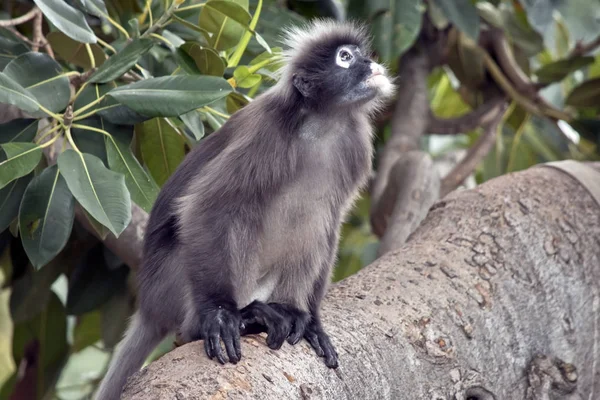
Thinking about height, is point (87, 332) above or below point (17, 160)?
below

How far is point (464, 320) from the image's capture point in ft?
7.11

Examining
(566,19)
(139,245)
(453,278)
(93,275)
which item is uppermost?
(566,19)

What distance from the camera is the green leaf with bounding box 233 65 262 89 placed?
2297 millimetres

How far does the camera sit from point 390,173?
3.53 metres

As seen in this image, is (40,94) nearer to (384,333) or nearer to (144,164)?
(144,164)

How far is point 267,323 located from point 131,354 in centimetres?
54

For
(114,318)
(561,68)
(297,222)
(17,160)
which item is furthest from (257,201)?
(561,68)

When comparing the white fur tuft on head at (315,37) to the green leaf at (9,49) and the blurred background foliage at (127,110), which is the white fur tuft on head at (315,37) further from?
the green leaf at (9,49)

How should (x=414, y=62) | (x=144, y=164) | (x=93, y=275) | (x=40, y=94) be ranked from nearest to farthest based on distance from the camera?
(x=40, y=94), (x=144, y=164), (x=93, y=275), (x=414, y=62)

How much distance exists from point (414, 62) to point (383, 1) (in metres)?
0.70

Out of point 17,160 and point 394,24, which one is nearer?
point 17,160

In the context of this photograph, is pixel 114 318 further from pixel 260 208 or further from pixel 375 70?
pixel 375 70

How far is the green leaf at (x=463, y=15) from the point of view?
347 centimetres

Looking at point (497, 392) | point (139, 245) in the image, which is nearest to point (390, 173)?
point (139, 245)
